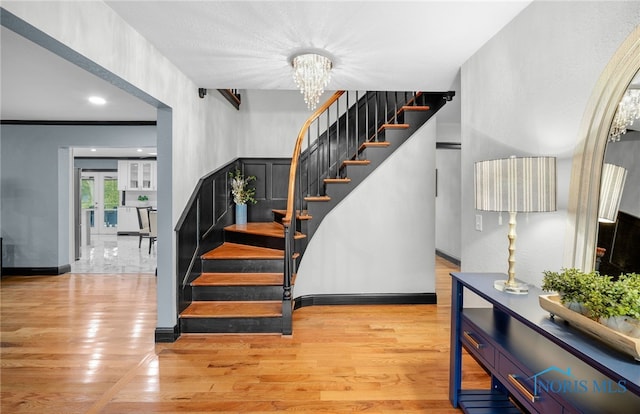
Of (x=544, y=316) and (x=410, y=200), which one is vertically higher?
(x=410, y=200)

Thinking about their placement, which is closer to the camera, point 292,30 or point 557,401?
point 557,401

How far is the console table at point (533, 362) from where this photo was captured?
1189 millimetres

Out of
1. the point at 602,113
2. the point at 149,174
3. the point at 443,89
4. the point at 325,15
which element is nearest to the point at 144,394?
the point at 325,15

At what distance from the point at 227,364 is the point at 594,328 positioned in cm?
252

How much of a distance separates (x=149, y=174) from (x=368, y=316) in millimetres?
9284

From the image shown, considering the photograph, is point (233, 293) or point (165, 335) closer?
point (165, 335)

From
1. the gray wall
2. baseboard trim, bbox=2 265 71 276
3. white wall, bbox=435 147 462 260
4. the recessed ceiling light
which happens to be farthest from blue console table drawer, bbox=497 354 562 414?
baseboard trim, bbox=2 265 71 276

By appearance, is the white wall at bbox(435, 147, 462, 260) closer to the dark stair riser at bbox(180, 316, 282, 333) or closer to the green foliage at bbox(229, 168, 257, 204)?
the green foliage at bbox(229, 168, 257, 204)

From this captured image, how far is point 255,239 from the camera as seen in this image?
4.39 metres

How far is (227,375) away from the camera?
2609 mm

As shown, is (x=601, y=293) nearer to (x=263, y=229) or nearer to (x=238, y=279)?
(x=238, y=279)

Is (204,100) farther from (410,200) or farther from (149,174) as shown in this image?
(149,174)

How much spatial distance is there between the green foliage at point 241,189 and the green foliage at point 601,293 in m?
4.22

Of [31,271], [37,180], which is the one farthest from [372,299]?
[37,180]
